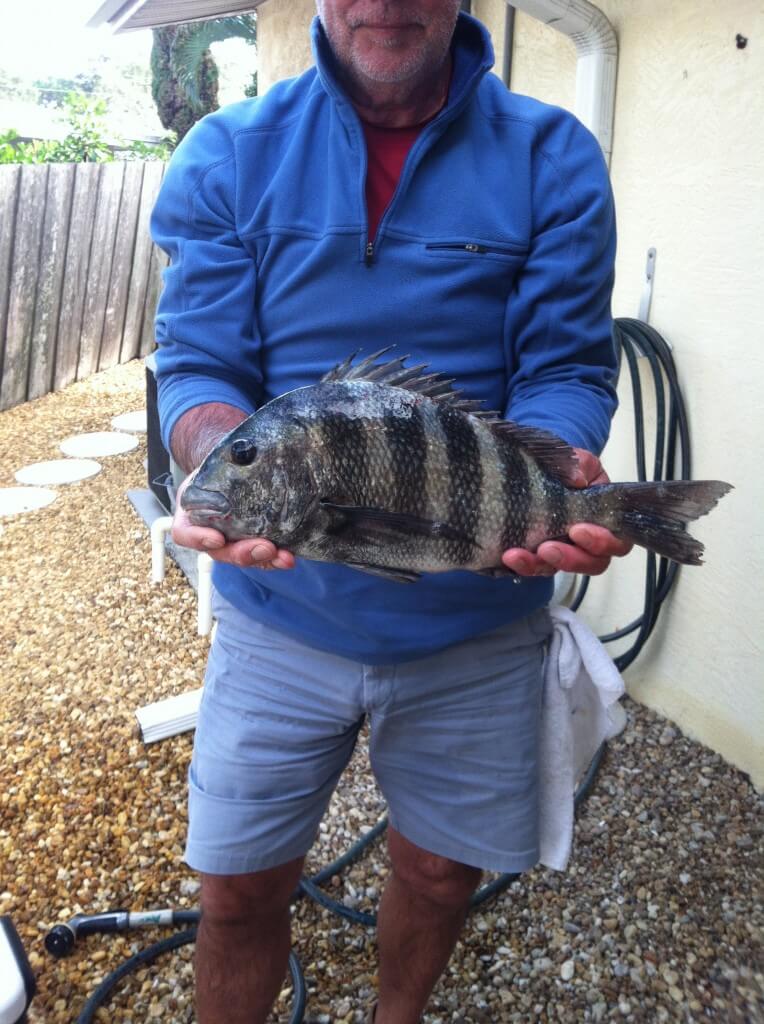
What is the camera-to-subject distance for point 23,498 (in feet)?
21.1

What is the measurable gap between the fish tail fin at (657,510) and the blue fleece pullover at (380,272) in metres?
0.23

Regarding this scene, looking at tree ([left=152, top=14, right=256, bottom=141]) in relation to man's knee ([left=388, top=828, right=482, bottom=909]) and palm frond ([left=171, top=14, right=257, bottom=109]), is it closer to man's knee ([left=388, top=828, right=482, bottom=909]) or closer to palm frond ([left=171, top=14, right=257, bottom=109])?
palm frond ([left=171, top=14, right=257, bottom=109])

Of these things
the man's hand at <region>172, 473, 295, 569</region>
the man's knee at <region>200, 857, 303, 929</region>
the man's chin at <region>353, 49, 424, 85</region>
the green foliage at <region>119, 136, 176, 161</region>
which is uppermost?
the green foliage at <region>119, 136, 176, 161</region>

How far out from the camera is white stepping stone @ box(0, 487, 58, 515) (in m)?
6.23

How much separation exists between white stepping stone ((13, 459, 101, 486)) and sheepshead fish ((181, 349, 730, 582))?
5.84m

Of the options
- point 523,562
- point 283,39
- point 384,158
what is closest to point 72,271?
point 283,39

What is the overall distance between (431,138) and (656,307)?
190cm

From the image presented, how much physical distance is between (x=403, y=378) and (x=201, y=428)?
1.42ft

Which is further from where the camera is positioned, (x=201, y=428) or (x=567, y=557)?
(x=201, y=428)

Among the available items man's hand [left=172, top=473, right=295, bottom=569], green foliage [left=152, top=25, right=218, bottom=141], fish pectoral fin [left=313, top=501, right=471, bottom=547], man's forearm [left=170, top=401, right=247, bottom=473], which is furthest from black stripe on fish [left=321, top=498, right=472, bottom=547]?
green foliage [left=152, top=25, right=218, bottom=141]

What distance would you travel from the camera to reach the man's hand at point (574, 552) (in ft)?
5.16

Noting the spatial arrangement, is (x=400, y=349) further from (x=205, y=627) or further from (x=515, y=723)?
(x=205, y=627)

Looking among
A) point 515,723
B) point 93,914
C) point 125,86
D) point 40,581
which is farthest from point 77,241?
point 125,86

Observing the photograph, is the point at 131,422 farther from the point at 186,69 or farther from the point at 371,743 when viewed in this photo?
the point at 186,69
